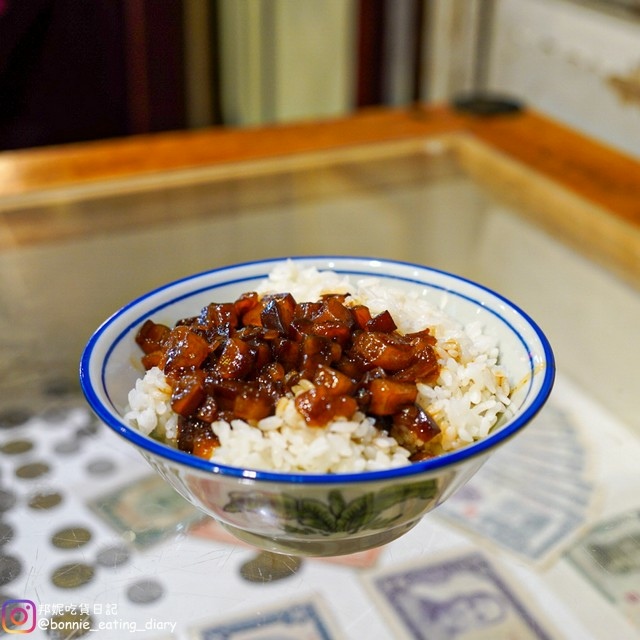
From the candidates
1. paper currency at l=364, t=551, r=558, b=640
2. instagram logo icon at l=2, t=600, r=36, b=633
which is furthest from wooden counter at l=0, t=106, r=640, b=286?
instagram logo icon at l=2, t=600, r=36, b=633

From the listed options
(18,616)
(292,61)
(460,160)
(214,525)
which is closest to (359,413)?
(214,525)

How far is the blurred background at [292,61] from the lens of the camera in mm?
2441

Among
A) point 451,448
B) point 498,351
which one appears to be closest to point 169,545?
point 451,448

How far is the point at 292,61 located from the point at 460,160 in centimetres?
207

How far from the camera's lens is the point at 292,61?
3607 millimetres

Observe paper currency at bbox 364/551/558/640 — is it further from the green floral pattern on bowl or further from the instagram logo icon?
the instagram logo icon

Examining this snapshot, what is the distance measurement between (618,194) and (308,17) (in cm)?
221

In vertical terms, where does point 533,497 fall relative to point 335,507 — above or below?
below

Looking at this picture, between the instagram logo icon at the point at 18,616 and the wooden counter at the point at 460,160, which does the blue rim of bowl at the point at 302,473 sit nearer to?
the instagram logo icon at the point at 18,616

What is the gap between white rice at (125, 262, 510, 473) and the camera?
0.72m

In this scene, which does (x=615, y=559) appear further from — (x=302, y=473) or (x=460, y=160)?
(x=460, y=160)

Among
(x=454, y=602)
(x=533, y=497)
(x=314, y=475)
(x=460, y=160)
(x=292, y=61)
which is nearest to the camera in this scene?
(x=314, y=475)

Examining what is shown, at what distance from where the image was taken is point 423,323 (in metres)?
0.90

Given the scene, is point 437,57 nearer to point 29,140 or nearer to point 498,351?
point 29,140
